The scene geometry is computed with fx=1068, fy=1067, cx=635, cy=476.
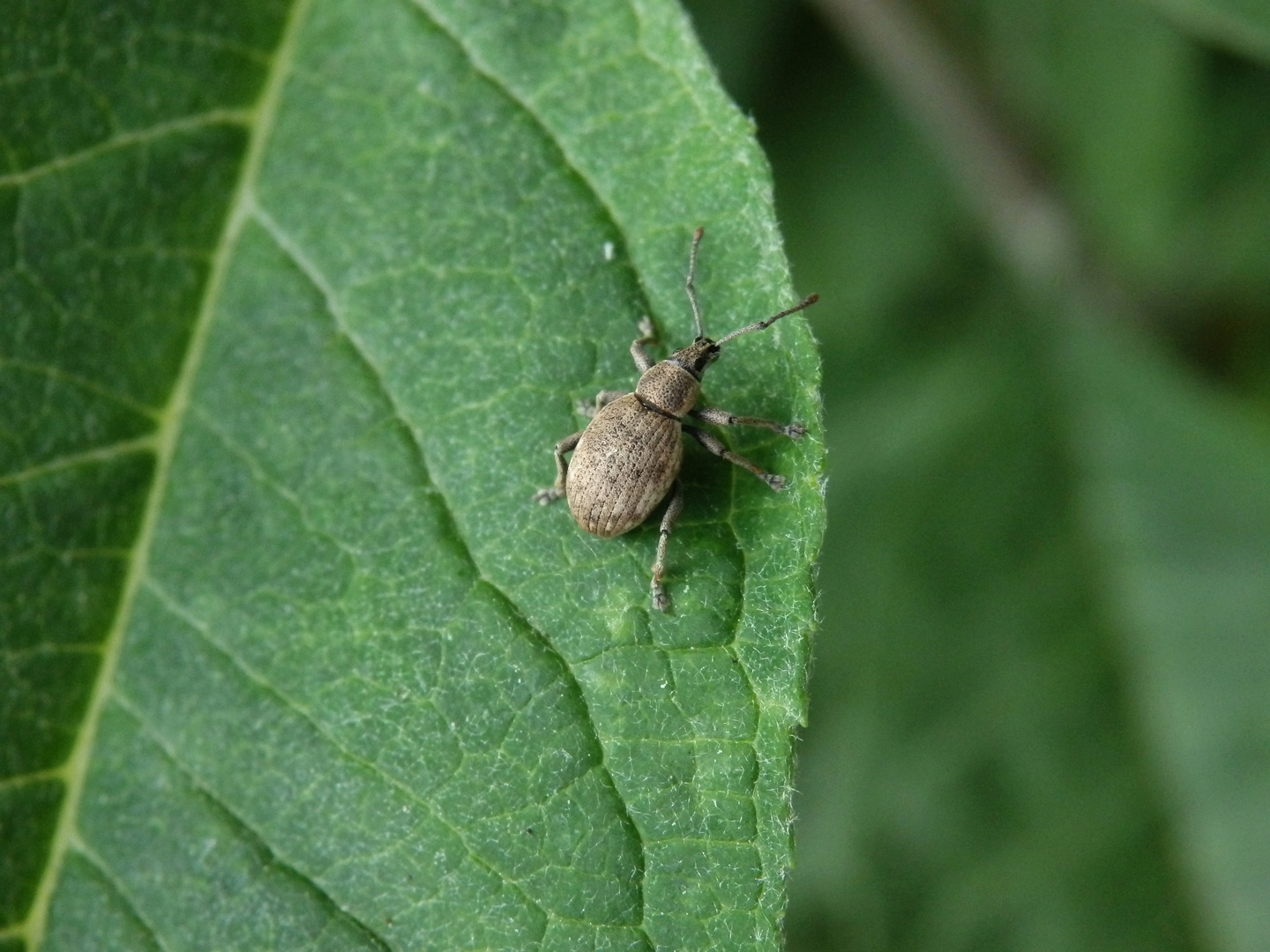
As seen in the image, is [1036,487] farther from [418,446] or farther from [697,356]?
[418,446]

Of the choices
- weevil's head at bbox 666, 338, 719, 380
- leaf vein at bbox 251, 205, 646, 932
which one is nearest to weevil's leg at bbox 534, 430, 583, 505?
leaf vein at bbox 251, 205, 646, 932

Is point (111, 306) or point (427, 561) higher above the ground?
point (111, 306)

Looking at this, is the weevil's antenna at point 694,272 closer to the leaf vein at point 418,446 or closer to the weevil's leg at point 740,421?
the weevil's leg at point 740,421

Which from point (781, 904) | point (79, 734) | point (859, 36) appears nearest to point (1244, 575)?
point (859, 36)

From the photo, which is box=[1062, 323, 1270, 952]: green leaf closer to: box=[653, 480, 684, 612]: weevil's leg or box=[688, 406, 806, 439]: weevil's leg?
box=[688, 406, 806, 439]: weevil's leg

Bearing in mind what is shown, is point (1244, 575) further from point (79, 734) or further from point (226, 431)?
point (79, 734)

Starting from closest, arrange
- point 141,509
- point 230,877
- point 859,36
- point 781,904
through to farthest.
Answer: point 781,904 → point 230,877 → point 141,509 → point 859,36

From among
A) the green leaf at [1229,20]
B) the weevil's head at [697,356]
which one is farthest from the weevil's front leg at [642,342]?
the green leaf at [1229,20]
